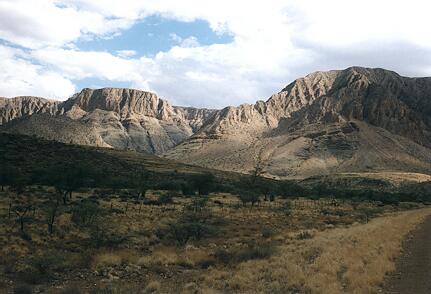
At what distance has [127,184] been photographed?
262 feet

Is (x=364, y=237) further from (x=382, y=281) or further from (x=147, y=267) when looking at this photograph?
(x=147, y=267)

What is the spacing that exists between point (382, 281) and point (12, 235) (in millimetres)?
19160

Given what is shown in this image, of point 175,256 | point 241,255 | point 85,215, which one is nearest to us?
point 241,255

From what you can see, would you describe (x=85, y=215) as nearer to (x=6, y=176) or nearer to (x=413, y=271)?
(x=413, y=271)

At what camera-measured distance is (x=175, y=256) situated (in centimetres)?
2439

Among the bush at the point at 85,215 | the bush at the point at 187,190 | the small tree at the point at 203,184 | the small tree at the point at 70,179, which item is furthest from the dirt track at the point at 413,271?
the small tree at the point at 203,184

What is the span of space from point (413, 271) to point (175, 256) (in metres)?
10.8

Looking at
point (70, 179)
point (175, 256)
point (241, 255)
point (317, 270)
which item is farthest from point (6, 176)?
point (317, 270)

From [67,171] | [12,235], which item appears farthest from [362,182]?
[12,235]

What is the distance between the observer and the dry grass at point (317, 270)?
1753 centimetres

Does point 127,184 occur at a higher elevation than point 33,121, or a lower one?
lower

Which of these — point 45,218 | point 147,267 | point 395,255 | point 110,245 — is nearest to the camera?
point 147,267

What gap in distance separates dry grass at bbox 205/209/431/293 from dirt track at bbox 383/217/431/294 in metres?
0.45

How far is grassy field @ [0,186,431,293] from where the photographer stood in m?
18.1
